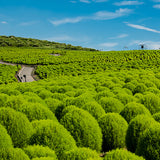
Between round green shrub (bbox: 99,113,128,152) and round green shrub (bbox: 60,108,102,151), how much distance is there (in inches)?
20.3

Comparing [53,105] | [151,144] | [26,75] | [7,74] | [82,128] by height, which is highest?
[7,74]

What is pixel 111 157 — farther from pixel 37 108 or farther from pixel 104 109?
pixel 104 109

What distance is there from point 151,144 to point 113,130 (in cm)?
169

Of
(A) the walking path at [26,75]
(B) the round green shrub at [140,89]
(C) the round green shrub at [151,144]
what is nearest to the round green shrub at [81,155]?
(C) the round green shrub at [151,144]

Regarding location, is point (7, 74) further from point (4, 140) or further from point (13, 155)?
point (13, 155)

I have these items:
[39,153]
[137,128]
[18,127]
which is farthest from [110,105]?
[39,153]

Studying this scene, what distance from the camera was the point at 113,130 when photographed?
623cm

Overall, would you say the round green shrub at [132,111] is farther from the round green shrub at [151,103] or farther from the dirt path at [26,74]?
the dirt path at [26,74]

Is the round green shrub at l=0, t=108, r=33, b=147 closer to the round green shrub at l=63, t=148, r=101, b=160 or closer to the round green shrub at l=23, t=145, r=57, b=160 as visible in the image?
the round green shrub at l=23, t=145, r=57, b=160

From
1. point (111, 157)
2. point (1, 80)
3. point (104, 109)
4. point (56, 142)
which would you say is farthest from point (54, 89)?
point (1, 80)

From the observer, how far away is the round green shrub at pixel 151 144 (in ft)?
15.2

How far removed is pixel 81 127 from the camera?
5.61m

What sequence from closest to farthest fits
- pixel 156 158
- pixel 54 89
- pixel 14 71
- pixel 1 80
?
pixel 156 158 < pixel 54 89 < pixel 1 80 < pixel 14 71

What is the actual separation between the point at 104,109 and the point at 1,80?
32.0 metres
